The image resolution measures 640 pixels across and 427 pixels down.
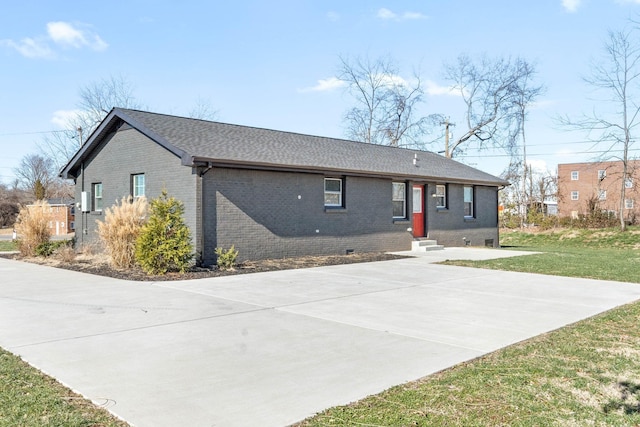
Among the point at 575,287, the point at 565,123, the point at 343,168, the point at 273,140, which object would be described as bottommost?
the point at 575,287

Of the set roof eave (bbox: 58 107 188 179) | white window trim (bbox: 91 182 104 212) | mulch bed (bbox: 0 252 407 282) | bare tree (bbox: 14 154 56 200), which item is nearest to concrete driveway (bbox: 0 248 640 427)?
mulch bed (bbox: 0 252 407 282)

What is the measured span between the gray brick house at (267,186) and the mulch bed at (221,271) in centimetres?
55

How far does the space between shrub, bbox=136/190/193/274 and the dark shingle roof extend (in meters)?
1.57

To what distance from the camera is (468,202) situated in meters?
22.4

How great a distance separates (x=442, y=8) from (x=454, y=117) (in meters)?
23.4

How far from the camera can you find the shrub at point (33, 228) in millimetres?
15859

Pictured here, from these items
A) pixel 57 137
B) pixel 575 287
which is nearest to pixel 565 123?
pixel 575 287

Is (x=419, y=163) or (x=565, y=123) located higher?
(x=565, y=123)

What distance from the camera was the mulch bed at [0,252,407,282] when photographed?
11164 millimetres

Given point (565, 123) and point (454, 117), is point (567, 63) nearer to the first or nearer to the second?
point (565, 123)

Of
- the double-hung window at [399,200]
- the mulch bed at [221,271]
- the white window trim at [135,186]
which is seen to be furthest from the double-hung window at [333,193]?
the white window trim at [135,186]

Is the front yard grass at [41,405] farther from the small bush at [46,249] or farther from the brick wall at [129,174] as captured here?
the small bush at [46,249]

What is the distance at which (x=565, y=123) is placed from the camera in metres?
28.5

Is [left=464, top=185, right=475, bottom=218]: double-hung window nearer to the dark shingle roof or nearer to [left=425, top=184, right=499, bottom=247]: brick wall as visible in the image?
[left=425, top=184, right=499, bottom=247]: brick wall
